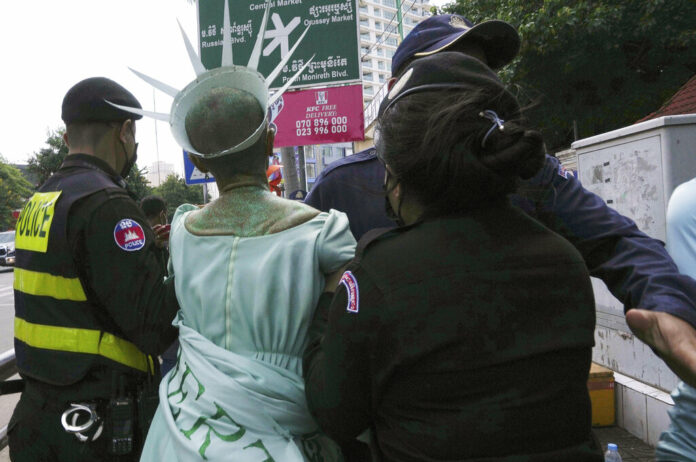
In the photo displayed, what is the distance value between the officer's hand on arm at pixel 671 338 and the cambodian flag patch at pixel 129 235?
4.79 ft

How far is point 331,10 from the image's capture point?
627cm

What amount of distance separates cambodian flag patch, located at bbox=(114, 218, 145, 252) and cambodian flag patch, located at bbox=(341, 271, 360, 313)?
0.98 meters

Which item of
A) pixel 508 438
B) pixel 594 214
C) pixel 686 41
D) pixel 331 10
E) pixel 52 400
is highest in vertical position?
pixel 686 41

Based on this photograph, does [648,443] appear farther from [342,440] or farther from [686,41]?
[686,41]

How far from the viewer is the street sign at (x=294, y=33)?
6145 millimetres

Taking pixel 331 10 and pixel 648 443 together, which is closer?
pixel 648 443

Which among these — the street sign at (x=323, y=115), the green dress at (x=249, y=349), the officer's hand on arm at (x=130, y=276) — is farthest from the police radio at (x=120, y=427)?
the street sign at (x=323, y=115)

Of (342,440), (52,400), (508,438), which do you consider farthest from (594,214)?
(52,400)

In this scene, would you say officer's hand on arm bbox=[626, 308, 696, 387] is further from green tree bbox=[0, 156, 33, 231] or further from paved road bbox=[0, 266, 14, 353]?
green tree bbox=[0, 156, 33, 231]

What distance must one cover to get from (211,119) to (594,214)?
111 centimetres

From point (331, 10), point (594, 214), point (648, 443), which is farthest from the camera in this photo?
point (331, 10)

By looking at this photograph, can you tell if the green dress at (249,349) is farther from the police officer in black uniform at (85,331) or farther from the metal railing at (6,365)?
the metal railing at (6,365)

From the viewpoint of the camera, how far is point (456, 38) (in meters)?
1.72

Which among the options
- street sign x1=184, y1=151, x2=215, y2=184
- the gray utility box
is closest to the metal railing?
the gray utility box
